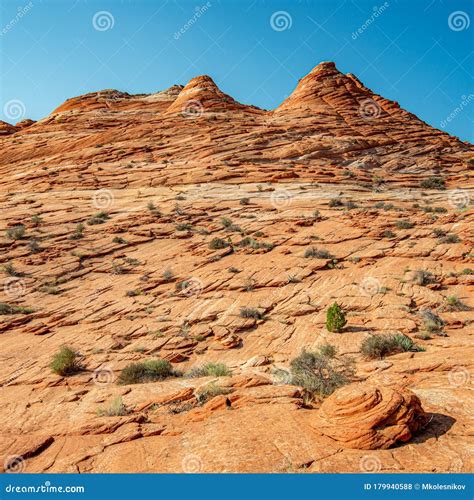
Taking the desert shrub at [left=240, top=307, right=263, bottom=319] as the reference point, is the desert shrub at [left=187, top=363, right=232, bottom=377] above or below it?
below

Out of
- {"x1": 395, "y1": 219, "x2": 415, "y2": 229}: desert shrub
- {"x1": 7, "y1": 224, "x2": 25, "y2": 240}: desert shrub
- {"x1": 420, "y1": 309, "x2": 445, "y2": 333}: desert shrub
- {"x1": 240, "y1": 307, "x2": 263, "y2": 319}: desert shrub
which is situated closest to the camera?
{"x1": 420, "y1": 309, "x2": 445, "y2": 333}: desert shrub

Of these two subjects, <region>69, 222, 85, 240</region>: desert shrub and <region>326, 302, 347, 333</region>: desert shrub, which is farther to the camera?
<region>69, 222, 85, 240</region>: desert shrub

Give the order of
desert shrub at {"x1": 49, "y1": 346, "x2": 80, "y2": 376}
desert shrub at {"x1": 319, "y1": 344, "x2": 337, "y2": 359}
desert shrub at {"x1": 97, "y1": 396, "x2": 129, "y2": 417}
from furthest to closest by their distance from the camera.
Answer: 1. desert shrub at {"x1": 49, "y1": 346, "x2": 80, "y2": 376}
2. desert shrub at {"x1": 319, "y1": 344, "x2": 337, "y2": 359}
3. desert shrub at {"x1": 97, "y1": 396, "x2": 129, "y2": 417}

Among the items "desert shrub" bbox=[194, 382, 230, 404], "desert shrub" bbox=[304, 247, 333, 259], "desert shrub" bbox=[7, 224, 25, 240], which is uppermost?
"desert shrub" bbox=[7, 224, 25, 240]

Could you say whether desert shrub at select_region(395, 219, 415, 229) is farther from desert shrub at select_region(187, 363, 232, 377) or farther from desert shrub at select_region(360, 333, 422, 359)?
desert shrub at select_region(187, 363, 232, 377)

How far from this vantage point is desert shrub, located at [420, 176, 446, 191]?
30609 millimetres

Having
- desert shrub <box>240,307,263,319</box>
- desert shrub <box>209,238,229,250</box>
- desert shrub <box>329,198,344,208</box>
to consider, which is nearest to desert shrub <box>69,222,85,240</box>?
desert shrub <box>209,238,229,250</box>

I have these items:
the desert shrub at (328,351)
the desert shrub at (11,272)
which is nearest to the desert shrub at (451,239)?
the desert shrub at (328,351)

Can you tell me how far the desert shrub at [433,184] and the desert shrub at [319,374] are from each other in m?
26.4

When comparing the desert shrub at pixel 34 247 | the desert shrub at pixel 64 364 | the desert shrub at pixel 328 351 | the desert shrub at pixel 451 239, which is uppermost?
the desert shrub at pixel 34 247

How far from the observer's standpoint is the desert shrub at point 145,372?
9086 millimetres

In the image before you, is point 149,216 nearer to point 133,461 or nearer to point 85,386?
point 85,386

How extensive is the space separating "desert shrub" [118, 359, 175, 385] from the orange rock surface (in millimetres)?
477

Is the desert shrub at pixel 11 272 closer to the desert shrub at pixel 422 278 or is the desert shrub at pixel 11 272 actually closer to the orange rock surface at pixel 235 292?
the orange rock surface at pixel 235 292
